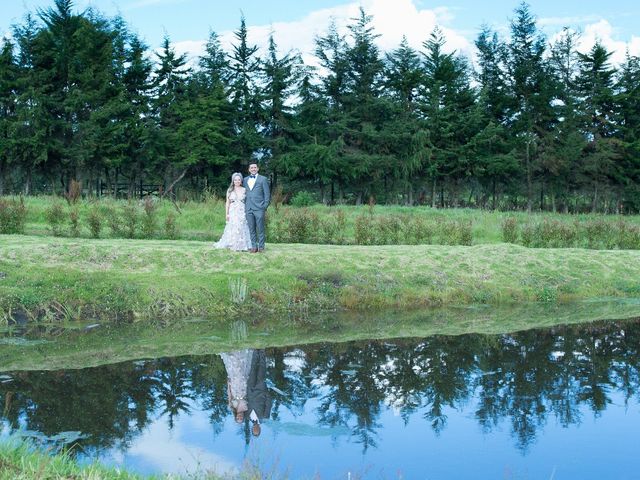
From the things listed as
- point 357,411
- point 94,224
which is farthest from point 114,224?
point 357,411

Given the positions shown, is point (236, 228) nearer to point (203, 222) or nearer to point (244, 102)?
point (203, 222)

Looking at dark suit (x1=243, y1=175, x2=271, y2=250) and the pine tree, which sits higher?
the pine tree

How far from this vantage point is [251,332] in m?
11.8

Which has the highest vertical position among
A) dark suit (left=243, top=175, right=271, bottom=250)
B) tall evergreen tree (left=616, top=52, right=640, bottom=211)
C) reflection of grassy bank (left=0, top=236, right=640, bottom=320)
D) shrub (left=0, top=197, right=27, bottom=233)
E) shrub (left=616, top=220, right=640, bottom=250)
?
tall evergreen tree (left=616, top=52, right=640, bottom=211)

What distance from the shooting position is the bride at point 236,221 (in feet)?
49.2

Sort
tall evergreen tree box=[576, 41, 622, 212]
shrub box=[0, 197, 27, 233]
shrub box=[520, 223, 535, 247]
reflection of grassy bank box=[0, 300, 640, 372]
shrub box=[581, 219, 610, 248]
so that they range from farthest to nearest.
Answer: tall evergreen tree box=[576, 41, 622, 212] < shrub box=[581, 219, 610, 248] < shrub box=[520, 223, 535, 247] < shrub box=[0, 197, 27, 233] < reflection of grassy bank box=[0, 300, 640, 372]

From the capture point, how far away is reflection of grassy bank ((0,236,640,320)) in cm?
1294

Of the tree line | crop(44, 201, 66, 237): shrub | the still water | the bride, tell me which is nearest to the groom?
the bride

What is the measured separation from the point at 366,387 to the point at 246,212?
6910 millimetres

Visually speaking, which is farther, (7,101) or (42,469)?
(7,101)

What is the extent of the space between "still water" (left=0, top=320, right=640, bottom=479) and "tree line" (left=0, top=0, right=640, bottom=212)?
111ft

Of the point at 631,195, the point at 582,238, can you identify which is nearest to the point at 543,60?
the point at 631,195

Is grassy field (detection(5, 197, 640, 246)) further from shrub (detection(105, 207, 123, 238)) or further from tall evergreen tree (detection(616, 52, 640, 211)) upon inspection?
tall evergreen tree (detection(616, 52, 640, 211))

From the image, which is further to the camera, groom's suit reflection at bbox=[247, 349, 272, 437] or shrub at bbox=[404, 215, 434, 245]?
shrub at bbox=[404, 215, 434, 245]
